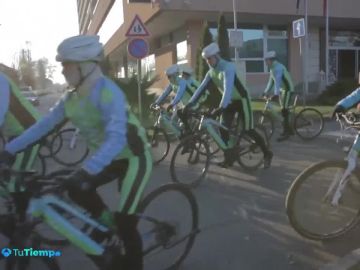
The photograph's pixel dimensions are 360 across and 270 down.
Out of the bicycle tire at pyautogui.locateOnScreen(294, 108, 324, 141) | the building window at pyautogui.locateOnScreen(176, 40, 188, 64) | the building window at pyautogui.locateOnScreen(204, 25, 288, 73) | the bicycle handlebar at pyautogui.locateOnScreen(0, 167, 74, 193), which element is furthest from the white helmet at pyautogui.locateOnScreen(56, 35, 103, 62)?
the building window at pyautogui.locateOnScreen(176, 40, 188, 64)

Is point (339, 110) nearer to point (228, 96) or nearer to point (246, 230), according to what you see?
point (246, 230)

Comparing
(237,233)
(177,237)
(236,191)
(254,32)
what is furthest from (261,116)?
(254,32)

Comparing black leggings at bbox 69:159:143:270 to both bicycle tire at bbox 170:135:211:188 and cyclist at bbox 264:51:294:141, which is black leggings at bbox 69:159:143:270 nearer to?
bicycle tire at bbox 170:135:211:188

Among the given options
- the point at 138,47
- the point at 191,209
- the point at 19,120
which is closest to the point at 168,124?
the point at 138,47

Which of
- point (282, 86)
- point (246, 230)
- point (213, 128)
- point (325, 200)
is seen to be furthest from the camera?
point (282, 86)

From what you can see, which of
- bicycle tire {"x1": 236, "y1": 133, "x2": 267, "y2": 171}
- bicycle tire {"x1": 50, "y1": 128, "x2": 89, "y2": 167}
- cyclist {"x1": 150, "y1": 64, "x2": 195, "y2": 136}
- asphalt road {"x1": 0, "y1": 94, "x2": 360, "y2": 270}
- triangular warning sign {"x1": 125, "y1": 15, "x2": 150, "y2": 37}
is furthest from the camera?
triangular warning sign {"x1": 125, "y1": 15, "x2": 150, "y2": 37}

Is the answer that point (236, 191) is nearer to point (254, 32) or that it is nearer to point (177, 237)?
point (177, 237)

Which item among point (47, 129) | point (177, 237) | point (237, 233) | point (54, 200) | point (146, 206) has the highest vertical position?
point (47, 129)

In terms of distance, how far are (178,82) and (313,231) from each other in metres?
5.76

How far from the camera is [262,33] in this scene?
27.9 meters

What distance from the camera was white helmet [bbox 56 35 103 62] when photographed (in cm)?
314

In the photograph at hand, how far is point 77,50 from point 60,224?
110cm

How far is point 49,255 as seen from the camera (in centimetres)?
318

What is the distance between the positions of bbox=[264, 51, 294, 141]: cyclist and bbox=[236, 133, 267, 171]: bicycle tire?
2912 millimetres
